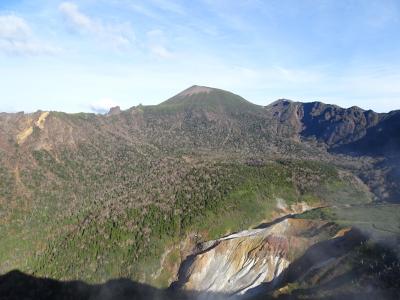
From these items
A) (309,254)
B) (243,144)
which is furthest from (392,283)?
(243,144)

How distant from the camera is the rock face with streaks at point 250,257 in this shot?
69.1 metres

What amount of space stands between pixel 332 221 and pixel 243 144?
121377mm

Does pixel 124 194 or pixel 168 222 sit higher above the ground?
pixel 124 194

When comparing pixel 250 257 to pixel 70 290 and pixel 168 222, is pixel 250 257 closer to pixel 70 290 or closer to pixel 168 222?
pixel 168 222

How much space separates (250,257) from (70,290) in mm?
37852

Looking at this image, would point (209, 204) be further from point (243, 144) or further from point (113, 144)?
point (243, 144)

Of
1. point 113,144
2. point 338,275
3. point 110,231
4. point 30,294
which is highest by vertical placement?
point 113,144

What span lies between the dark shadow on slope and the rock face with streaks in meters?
6.77

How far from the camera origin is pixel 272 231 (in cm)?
7606

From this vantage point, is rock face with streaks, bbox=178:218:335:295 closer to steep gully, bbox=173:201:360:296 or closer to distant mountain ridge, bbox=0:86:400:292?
steep gully, bbox=173:201:360:296

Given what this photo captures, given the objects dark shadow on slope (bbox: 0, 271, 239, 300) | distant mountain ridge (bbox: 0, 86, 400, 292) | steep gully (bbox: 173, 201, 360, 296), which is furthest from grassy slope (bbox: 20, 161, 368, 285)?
steep gully (bbox: 173, 201, 360, 296)

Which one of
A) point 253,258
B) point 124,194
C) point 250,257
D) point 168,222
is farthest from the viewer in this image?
point 124,194

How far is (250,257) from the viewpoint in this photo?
72.9 metres

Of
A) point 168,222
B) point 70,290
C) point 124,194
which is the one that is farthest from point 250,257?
point 124,194
